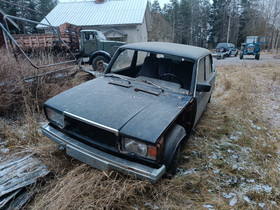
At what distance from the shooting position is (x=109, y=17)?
2056 cm

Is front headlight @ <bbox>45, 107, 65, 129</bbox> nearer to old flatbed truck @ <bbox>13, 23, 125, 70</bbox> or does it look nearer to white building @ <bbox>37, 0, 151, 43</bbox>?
old flatbed truck @ <bbox>13, 23, 125, 70</bbox>

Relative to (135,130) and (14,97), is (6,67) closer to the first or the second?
(14,97)

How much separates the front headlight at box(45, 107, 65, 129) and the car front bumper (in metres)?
0.18

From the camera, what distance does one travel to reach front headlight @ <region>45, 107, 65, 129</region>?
240 centimetres

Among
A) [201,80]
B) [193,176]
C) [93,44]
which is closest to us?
[193,176]

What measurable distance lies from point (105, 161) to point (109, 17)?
70.2ft

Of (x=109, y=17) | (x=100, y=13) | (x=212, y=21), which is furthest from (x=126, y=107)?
(x=212, y=21)

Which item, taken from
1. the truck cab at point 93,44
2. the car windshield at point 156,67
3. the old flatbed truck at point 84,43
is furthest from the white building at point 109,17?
the car windshield at point 156,67

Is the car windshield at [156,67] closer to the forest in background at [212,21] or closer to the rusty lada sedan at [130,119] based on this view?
the rusty lada sedan at [130,119]

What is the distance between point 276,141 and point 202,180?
2.38m

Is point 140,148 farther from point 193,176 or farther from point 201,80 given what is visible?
point 201,80

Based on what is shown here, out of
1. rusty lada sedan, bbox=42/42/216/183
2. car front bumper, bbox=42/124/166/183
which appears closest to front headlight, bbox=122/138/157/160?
rusty lada sedan, bbox=42/42/216/183

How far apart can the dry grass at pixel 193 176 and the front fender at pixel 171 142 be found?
36 centimetres

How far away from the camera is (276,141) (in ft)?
12.6
